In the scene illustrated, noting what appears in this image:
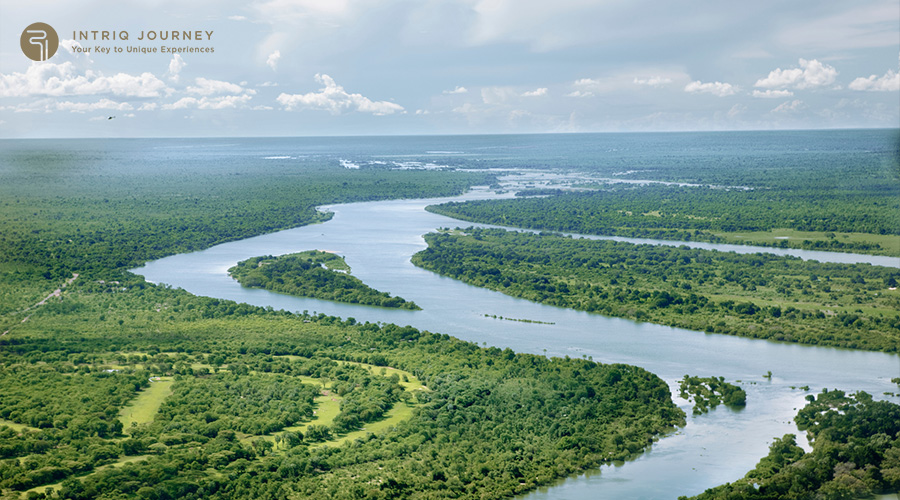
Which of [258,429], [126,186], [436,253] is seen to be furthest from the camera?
[126,186]

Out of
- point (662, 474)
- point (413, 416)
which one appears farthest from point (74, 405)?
point (662, 474)

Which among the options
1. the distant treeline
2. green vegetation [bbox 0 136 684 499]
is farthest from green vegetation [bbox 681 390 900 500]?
the distant treeline

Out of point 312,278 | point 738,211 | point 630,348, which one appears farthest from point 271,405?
point 738,211

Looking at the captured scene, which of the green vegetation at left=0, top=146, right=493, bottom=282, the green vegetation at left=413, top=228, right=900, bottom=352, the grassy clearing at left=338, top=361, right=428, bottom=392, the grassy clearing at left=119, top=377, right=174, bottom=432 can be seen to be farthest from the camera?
the green vegetation at left=0, top=146, right=493, bottom=282

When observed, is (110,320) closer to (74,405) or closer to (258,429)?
(74,405)

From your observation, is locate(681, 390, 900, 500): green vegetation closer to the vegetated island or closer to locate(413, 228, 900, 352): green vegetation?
locate(413, 228, 900, 352): green vegetation

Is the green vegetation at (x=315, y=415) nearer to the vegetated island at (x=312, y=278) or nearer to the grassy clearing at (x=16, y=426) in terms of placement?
the grassy clearing at (x=16, y=426)
